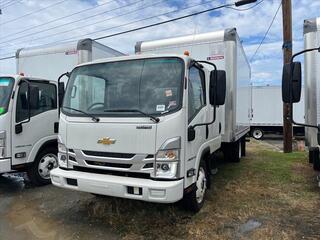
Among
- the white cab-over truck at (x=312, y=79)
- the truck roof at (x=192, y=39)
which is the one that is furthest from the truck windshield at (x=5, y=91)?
the white cab-over truck at (x=312, y=79)

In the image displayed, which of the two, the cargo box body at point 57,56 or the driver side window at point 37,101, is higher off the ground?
the cargo box body at point 57,56

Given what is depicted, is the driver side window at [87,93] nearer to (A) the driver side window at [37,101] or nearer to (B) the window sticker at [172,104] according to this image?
(B) the window sticker at [172,104]

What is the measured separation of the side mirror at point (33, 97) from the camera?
21.0 ft

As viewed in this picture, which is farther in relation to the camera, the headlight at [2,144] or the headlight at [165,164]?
the headlight at [2,144]

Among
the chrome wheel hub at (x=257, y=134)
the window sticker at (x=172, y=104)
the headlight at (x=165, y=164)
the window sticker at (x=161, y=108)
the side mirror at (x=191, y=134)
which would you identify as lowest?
the chrome wheel hub at (x=257, y=134)

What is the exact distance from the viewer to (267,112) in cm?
2161

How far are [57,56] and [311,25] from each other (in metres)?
5.52

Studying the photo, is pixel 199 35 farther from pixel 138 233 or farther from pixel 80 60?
pixel 138 233

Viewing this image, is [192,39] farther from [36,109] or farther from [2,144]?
[2,144]

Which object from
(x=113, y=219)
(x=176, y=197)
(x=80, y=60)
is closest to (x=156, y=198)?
(x=176, y=197)

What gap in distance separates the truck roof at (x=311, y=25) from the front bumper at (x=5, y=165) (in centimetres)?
582

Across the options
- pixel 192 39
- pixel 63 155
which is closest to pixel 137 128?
pixel 63 155

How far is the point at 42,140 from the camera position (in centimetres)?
692

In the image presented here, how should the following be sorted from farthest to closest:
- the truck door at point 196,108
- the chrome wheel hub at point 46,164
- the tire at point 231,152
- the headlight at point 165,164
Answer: the tire at point 231,152
the chrome wheel hub at point 46,164
the truck door at point 196,108
the headlight at point 165,164
